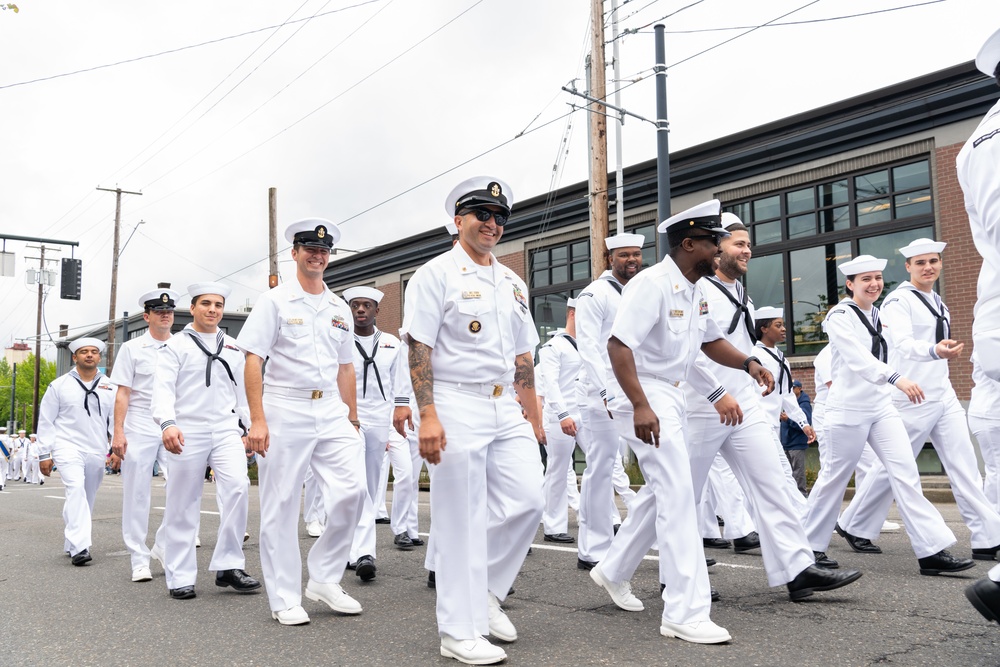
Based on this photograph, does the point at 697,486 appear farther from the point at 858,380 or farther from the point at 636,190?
the point at 636,190

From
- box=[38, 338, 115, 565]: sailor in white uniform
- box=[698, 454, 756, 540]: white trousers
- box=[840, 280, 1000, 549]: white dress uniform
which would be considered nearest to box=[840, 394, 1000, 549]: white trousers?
box=[840, 280, 1000, 549]: white dress uniform

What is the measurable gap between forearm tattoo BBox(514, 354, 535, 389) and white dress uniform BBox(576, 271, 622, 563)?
1551 mm

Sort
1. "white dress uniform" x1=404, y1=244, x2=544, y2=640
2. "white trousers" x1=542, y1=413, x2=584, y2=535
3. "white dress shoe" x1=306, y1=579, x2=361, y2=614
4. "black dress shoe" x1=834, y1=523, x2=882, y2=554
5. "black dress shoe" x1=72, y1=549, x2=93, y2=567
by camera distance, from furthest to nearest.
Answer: "white trousers" x1=542, y1=413, x2=584, y2=535, "black dress shoe" x1=72, y1=549, x2=93, y2=567, "black dress shoe" x1=834, y1=523, x2=882, y2=554, "white dress shoe" x1=306, y1=579, x2=361, y2=614, "white dress uniform" x1=404, y1=244, x2=544, y2=640

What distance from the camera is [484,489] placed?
15.4ft

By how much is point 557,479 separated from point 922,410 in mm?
3421

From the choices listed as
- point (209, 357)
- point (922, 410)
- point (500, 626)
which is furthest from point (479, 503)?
point (922, 410)

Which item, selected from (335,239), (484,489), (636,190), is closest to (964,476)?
(484,489)

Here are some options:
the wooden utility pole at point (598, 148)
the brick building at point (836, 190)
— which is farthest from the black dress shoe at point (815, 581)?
the brick building at point (836, 190)

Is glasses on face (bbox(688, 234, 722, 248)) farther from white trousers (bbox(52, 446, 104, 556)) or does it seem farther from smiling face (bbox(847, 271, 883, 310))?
→ white trousers (bbox(52, 446, 104, 556))

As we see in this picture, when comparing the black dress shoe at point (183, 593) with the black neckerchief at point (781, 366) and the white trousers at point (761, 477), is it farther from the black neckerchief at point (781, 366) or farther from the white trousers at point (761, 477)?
the black neckerchief at point (781, 366)

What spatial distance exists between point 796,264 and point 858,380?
42.8 feet

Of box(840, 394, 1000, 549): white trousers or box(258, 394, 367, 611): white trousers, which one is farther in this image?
box(840, 394, 1000, 549): white trousers

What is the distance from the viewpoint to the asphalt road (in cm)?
437

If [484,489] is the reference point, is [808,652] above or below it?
below
